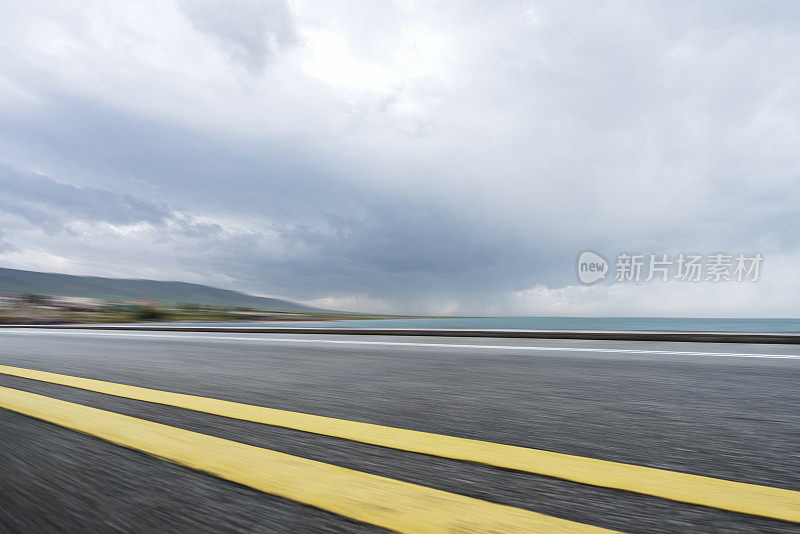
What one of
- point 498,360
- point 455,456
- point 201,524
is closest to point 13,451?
point 201,524

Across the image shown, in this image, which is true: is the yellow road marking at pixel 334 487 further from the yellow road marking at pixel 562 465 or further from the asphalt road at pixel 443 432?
the yellow road marking at pixel 562 465

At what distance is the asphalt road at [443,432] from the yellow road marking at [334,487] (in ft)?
0.16

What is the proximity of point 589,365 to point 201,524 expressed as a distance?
12.1 ft

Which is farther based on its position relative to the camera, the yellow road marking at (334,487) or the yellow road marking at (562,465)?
the yellow road marking at (562,465)

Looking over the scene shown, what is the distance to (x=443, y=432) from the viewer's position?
67.6 inches

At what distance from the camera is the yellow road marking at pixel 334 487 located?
0.94 metres

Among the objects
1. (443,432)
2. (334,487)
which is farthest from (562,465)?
(334,487)

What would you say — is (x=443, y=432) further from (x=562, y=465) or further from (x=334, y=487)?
(x=334, y=487)

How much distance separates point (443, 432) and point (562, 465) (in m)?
0.54

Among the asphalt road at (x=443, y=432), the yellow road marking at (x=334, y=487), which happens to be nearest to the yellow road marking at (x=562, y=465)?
the asphalt road at (x=443, y=432)

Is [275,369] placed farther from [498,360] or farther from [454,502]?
[454,502]

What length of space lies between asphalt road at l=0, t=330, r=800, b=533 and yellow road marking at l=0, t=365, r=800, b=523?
0.06 meters

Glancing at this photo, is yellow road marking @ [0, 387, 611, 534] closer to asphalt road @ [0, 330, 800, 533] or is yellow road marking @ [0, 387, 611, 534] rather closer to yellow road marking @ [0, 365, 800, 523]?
asphalt road @ [0, 330, 800, 533]

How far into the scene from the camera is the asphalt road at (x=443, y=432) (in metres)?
1.02
